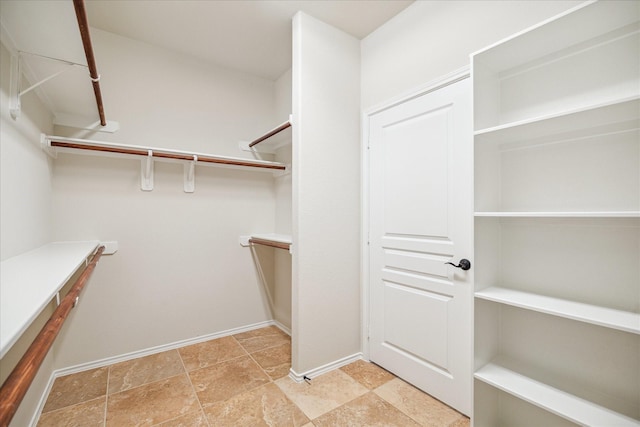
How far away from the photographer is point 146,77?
2.61 meters

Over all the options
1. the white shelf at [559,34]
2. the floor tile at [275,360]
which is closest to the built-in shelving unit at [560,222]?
the white shelf at [559,34]

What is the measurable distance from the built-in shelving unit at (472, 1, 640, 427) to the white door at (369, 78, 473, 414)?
0.63 feet

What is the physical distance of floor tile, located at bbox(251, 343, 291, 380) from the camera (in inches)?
88.9

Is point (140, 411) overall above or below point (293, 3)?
below

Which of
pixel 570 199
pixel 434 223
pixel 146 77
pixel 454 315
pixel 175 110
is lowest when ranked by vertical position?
pixel 454 315

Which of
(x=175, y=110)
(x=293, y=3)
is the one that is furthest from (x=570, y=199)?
(x=175, y=110)

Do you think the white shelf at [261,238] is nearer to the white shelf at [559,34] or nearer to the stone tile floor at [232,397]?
the stone tile floor at [232,397]

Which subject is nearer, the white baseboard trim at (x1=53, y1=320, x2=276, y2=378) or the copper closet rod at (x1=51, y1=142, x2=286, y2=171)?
the copper closet rod at (x1=51, y1=142, x2=286, y2=171)

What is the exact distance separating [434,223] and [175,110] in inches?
98.0

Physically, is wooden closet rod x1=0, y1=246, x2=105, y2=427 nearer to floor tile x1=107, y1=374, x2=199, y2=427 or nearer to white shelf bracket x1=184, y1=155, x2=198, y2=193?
floor tile x1=107, y1=374, x2=199, y2=427

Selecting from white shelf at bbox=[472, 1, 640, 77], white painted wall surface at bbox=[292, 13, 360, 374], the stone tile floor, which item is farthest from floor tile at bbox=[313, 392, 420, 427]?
white shelf at bbox=[472, 1, 640, 77]

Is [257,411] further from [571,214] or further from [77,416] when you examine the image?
[571,214]

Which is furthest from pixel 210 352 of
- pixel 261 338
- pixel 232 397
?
pixel 232 397

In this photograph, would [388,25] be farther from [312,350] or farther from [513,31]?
[312,350]
